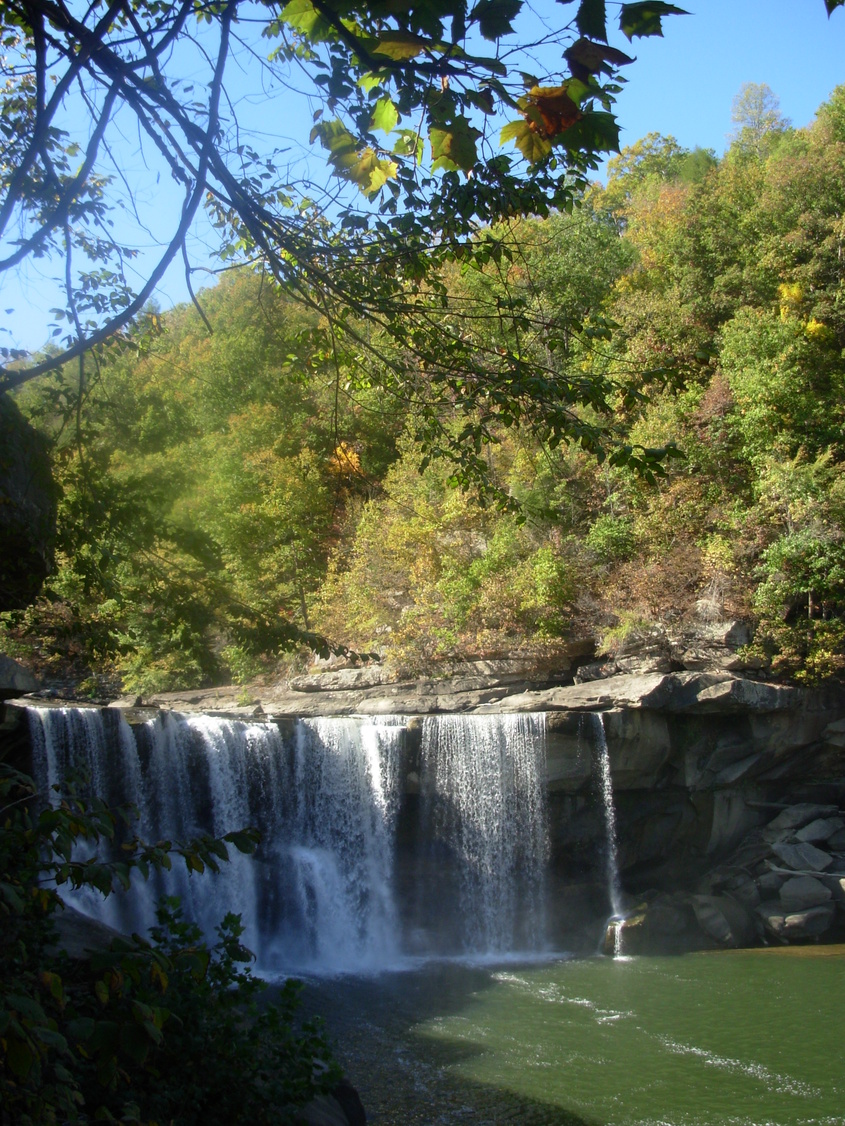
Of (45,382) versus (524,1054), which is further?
(524,1054)

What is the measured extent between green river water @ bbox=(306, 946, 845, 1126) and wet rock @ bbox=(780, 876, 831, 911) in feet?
2.02

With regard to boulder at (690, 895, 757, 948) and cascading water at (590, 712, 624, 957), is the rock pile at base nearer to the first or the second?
boulder at (690, 895, 757, 948)

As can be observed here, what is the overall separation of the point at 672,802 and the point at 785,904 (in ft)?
7.06

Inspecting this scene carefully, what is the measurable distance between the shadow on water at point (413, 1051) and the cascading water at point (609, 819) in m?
2.60

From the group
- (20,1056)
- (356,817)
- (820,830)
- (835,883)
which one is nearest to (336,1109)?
(20,1056)

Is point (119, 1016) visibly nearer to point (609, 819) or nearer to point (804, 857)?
point (609, 819)

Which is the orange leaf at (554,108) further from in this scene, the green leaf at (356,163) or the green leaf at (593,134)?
the green leaf at (356,163)

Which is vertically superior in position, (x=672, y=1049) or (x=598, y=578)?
(x=598, y=578)

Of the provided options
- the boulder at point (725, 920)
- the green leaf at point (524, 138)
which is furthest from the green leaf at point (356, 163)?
the boulder at point (725, 920)

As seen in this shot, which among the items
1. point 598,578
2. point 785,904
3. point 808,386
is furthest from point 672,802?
point 808,386

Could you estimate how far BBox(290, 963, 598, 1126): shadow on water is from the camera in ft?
22.9

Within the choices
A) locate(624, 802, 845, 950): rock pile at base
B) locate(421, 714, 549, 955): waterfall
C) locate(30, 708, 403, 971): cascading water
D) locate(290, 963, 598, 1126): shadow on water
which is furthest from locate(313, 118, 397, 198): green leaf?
locate(624, 802, 845, 950): rock pile at base

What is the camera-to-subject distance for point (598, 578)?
660 inches

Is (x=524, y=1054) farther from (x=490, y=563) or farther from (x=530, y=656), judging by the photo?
(x=490, y=563)
